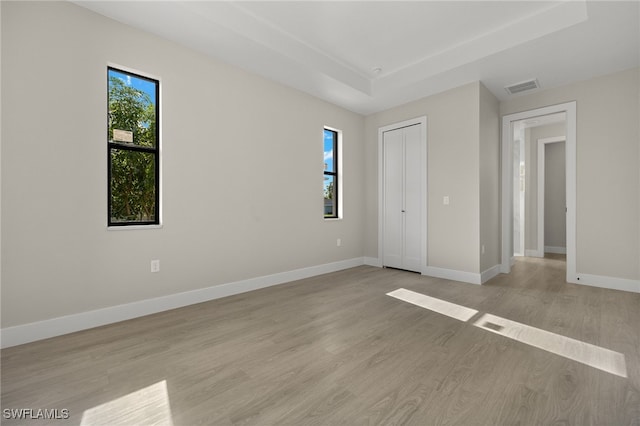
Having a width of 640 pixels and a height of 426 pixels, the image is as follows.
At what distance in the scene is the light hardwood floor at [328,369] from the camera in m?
1.52

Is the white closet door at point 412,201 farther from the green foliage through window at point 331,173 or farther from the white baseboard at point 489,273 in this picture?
the green foliage through window at point 331,173

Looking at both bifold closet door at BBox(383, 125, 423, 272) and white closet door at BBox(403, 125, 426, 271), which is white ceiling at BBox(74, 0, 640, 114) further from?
bifold closet door at BBox(383, 125, 423, 272)

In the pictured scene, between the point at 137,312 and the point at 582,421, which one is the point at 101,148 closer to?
the point at 137,312

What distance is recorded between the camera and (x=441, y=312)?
299 centimetres

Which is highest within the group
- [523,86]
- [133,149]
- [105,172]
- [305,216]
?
[523,86]

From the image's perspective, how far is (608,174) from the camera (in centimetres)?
387

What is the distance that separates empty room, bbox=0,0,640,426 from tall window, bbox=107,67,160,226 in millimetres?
22

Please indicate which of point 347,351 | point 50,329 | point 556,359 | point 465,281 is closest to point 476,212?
point 465,281

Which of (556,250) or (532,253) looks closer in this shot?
(532,253)

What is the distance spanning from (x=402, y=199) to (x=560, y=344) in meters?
3.08

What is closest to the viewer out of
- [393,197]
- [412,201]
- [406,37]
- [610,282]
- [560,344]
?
[560,344]

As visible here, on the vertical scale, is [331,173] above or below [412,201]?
above

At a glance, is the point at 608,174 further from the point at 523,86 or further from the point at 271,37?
the point at 271,37

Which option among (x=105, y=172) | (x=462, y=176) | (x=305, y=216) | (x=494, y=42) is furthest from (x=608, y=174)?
(x=105, y=172)
